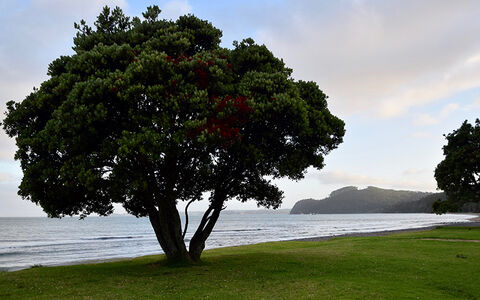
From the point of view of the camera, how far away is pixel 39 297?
15547 millimetres

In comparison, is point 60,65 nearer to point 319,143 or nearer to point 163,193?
point 163,193

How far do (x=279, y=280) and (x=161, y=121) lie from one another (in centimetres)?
966

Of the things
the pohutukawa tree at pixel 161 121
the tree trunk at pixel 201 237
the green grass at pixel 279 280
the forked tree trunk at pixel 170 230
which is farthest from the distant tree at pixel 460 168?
the forked tree trunk at pixel 170 230

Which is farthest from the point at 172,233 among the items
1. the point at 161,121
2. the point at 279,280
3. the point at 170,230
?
the point at 161,121

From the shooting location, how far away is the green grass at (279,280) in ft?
49.0

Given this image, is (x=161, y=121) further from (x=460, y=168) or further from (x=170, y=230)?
(x=460, y=168)

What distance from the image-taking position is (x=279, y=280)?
17750mm

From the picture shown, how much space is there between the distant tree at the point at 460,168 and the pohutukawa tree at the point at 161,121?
36.2 meters

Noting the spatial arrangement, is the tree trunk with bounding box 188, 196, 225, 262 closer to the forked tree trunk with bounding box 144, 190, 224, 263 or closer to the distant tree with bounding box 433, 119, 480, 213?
the forked tree trunk with bounding box 144, 190, 224, 263

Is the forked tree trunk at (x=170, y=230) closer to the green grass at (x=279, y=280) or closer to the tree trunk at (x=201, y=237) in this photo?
the tree trunk at (x=201, y=237)

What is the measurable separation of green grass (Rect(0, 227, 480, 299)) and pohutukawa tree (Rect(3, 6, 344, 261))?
4.02 metres

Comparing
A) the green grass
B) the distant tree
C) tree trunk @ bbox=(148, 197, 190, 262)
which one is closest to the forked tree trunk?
tree trunk @ bbox=(148, 197, 190, 262)

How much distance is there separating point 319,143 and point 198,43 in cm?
973

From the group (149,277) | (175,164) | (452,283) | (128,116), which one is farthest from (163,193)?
(452,283)
